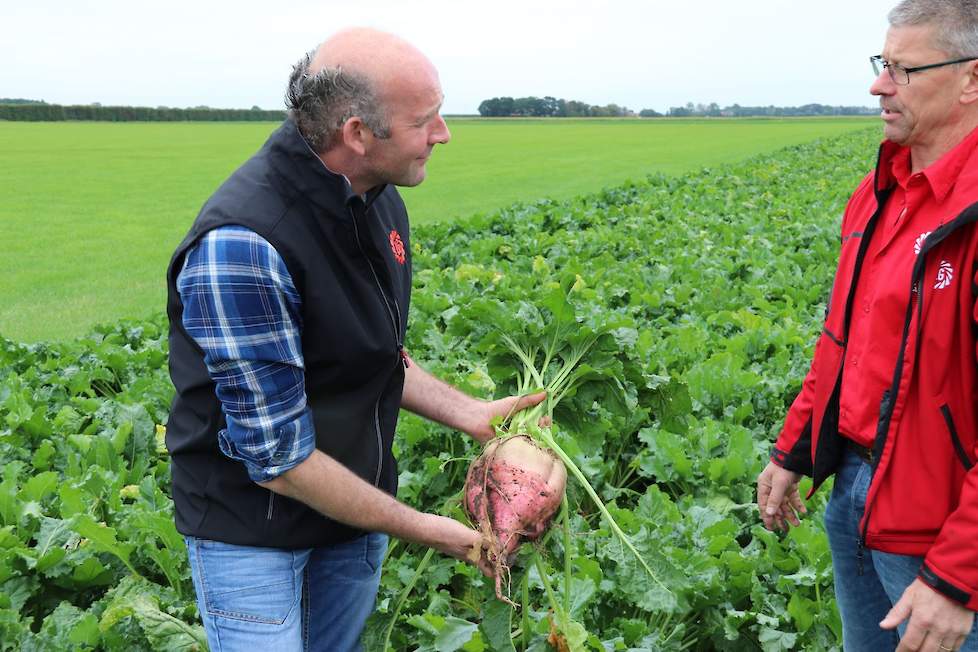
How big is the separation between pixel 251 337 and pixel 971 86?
1943mm

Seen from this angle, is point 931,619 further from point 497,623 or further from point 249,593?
point 249,593

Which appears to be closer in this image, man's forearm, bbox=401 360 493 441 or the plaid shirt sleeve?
the plaid shirt sleeve

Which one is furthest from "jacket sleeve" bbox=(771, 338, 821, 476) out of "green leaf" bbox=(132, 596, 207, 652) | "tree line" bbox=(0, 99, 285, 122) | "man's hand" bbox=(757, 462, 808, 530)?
"tree line" bbox=(0, 99, 285, 122)

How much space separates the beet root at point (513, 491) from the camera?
2980 millimetres

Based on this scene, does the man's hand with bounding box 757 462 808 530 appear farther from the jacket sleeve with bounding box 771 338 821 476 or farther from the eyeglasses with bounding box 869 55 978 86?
the eyeglasses with bounding box 869 55 978 86

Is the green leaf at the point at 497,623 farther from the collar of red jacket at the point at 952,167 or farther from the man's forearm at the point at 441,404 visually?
the collar of red jacket at the point at 952,167

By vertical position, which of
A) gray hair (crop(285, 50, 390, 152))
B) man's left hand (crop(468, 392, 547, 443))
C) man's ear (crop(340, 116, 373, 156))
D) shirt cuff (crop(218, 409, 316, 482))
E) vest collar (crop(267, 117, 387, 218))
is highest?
gray hair (crop(285, 50, 390, 152))

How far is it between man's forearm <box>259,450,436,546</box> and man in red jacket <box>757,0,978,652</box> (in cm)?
128

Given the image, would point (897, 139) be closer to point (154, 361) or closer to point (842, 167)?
point (154, 361)

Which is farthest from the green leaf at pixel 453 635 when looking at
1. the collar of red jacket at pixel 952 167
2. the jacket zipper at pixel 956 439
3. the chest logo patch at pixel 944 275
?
the collar of red jacket at pixel 952 167

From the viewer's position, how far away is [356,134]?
7.87ft

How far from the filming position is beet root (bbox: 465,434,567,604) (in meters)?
2.98

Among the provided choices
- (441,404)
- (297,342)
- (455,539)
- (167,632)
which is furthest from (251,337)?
(167,632)

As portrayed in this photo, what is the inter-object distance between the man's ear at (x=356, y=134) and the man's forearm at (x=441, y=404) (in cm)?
95
